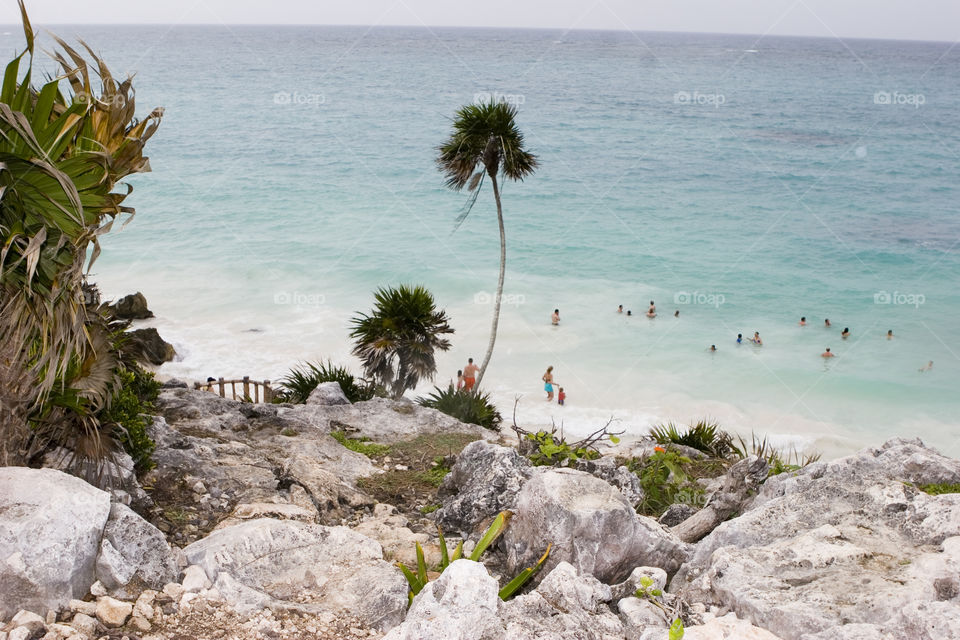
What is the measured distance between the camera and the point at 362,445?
1023 cm

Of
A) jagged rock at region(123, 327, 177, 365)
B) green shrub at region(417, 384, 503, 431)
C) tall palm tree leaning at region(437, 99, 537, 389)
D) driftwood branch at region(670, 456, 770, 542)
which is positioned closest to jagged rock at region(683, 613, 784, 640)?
driftwood branch at region(670, 456, 770, 542)

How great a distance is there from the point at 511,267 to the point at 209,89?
2557 inches

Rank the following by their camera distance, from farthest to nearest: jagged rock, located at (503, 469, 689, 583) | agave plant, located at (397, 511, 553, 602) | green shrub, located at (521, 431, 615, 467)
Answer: green shrub, located at (521, 431, 615, 467)
jagged rock, located at (503, 469, 689, 583)
agave plant, located at (397, 511, 553, 602)

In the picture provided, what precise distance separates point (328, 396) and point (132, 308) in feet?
45.8

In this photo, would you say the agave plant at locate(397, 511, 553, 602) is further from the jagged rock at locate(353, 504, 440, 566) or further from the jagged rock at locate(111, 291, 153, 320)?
the jagged rock at locate(111, 291, 153, 320)

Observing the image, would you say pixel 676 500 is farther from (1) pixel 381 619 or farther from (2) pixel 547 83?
(2) pixel 547 83

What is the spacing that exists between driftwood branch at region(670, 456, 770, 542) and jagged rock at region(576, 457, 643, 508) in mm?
780

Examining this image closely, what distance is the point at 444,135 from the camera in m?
63.8

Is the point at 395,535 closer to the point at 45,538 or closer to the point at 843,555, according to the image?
the point at 45,538

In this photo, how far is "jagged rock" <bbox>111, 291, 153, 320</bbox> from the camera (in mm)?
23641

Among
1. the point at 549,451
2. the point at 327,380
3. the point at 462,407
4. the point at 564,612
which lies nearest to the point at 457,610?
the point at 564,612

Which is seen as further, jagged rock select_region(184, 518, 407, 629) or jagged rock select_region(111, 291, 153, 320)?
jagged rock select_region(111, 291, 153, 320)

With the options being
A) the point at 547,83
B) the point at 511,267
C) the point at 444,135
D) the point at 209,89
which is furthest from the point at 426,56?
the point at 511,267

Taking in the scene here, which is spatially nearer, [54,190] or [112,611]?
[112,611]
